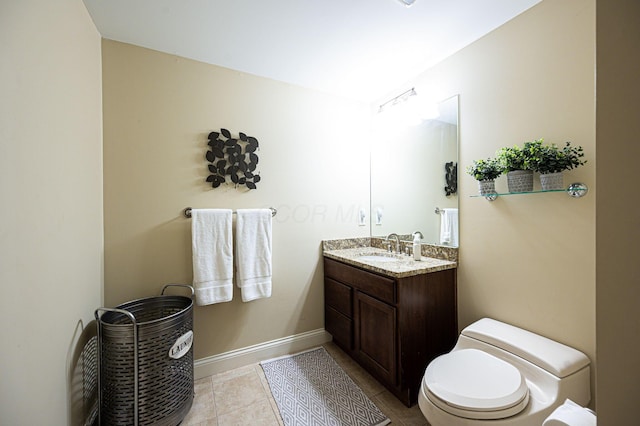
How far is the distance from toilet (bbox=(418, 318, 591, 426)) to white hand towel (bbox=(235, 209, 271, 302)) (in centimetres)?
125

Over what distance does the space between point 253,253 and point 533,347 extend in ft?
5.72

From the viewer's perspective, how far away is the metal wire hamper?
50.3 inches

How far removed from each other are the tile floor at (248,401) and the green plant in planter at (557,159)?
1515mm

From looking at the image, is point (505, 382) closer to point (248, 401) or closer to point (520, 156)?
point (520, 156)

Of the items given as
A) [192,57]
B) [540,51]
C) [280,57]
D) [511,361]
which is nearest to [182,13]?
[192,57]

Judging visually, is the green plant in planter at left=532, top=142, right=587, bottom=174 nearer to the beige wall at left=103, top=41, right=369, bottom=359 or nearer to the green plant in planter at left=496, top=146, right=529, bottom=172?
the green plant in planter at left=496, top=146, right=529, bottom=172

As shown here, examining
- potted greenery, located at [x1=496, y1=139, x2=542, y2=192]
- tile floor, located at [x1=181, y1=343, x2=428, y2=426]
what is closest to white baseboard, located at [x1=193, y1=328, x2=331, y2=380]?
tile floor, located at [x1=181, y1=343, x2=428, y2=426]

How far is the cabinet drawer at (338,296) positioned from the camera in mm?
1988

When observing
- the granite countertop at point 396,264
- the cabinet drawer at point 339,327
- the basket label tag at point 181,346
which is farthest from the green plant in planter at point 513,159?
the basket label tag at point 181,346

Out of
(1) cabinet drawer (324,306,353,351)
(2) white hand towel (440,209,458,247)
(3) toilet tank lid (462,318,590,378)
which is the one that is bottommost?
(1) cabinet drawer (324,306,353,351)

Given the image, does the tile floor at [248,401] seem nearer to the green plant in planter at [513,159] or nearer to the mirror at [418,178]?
the mirror at [418,178]

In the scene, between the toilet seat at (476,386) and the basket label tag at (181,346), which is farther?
the basket label tag at (181,346)

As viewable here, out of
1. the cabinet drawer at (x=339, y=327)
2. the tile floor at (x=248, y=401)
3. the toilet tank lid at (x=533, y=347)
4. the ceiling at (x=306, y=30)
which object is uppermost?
the ceiling at (x=306, y=30)

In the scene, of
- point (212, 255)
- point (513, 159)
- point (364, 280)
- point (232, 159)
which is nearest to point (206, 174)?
point (232, 159)
